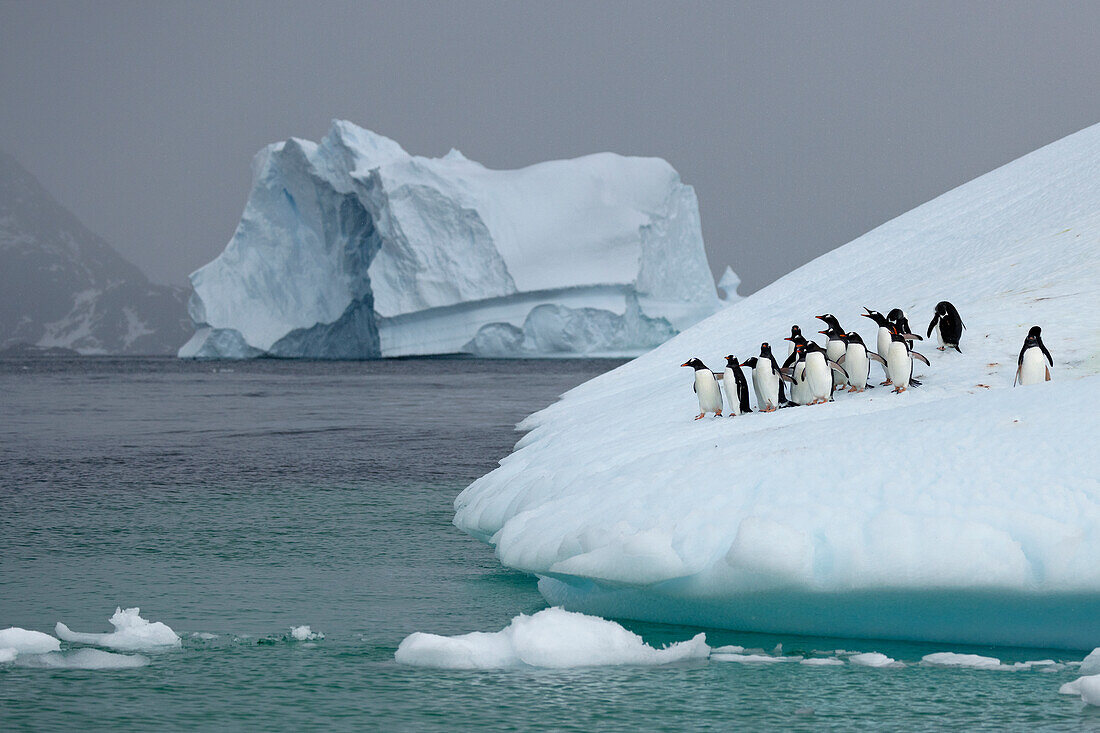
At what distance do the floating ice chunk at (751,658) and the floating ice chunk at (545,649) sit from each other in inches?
2.9

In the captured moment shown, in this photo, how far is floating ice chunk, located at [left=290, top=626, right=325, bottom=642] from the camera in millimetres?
5785

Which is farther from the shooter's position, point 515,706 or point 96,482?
point 96,482

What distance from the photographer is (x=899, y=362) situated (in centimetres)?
855

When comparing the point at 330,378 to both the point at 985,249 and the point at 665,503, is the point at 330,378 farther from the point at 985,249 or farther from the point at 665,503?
the point at 665,503

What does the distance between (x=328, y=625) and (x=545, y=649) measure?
1.44 meters

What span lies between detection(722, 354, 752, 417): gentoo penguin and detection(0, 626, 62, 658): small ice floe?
5.65m

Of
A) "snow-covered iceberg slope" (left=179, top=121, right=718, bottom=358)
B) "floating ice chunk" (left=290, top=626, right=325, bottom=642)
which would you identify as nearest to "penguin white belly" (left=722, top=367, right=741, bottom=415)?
"floating ice chunk" (left=290, top=626, right=325, bottom=642)

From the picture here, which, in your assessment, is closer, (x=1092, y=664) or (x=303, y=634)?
(x=1092, y=664)

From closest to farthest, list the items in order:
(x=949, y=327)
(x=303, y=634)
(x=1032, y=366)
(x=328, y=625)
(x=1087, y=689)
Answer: (x=1087, y=689) → (x=303, y=634) → (x=328, y=625) → (x=1032, y=366) → (x=949, y=327)

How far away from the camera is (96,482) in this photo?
40.9ft

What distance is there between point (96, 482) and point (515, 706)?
30.0 feet

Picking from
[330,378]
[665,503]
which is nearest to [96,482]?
[665,503]

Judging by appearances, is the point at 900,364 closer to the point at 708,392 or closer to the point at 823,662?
the point at 708,392


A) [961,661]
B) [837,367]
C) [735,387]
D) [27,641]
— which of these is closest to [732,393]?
[735,387]
